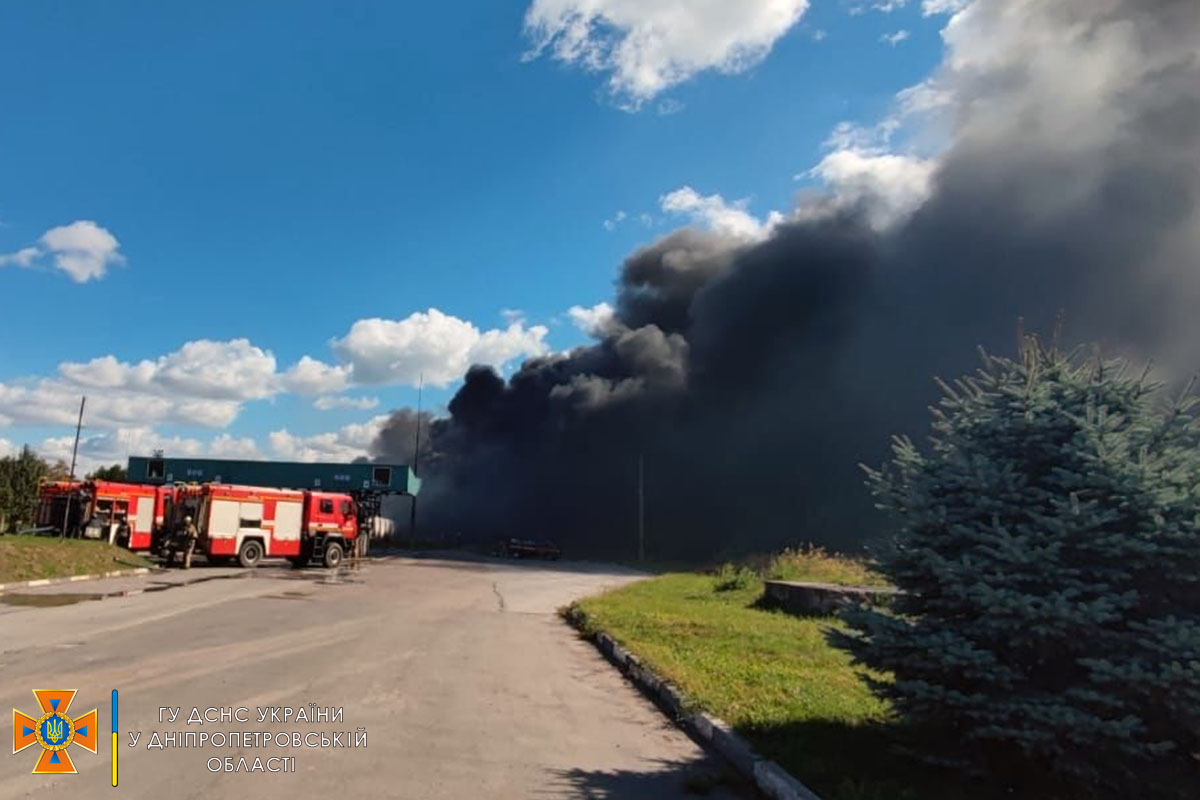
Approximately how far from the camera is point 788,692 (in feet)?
25.0

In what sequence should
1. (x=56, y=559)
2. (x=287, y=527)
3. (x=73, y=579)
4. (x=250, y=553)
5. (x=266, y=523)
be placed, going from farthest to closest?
(x=287, y=527) → (x=266, y=523) → (x=250, y=553) → (x=56, y=559) → (x=73, y=579)

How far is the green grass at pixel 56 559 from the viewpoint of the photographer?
62.9 ft

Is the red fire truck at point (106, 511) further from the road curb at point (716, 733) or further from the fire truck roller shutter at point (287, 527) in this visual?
the road curb at point (716, 733)

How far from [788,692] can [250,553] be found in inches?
965

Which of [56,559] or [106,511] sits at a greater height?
[106,511]

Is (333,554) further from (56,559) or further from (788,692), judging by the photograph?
(788,692)

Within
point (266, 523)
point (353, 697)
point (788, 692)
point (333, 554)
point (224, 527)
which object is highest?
point (266, 523)

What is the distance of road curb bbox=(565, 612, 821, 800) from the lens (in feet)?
16.2

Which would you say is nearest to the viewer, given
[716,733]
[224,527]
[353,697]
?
[716,733]

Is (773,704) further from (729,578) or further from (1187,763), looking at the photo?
(729,578)

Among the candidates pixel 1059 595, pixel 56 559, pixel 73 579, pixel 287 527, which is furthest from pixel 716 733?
pixel 287 527

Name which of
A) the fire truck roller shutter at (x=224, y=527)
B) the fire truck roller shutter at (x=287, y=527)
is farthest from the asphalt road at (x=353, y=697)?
the fire truck roller shutter at (x=287, y=527)

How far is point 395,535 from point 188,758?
197 feet

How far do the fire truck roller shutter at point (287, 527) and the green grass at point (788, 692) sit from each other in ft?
55.6
